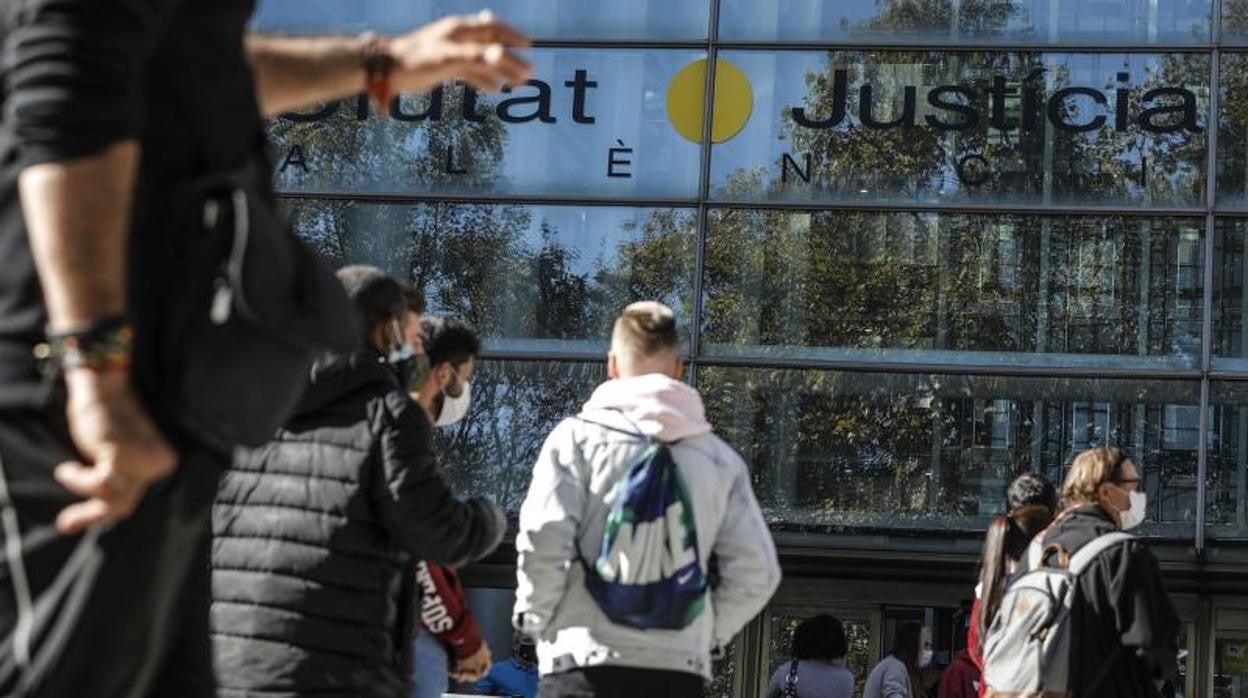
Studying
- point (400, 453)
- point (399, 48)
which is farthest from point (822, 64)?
point (399, 48)

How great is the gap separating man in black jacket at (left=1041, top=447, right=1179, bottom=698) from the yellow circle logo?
26.0 feet

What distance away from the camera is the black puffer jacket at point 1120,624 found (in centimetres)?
702

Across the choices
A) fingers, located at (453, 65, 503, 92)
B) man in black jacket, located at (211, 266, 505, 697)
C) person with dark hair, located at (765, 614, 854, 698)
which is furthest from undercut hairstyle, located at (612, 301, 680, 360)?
person with dark hair, located at (765, 614, 854, 698)

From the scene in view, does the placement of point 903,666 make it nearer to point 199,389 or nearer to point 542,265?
point 542,265

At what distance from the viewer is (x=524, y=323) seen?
15008mm

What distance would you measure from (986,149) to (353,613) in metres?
10.8

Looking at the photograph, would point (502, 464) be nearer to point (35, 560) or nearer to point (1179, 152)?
point (1179, 152)

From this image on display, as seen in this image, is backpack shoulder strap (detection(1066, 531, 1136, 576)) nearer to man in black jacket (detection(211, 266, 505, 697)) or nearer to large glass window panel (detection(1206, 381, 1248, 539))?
man in black jacket (detection(211, 266, 505, 697))

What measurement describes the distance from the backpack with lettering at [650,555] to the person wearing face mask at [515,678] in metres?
6.42

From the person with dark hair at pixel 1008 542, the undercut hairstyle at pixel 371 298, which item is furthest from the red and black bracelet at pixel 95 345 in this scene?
the person with dark hair at pixel 1008 542

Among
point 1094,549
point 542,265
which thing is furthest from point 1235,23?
point 1094,549

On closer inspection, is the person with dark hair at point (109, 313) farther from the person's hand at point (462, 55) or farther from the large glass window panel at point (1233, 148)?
the large glass window panel at point (1233, 148)

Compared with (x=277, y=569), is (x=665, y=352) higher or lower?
higher

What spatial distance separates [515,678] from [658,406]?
6.67 metres
